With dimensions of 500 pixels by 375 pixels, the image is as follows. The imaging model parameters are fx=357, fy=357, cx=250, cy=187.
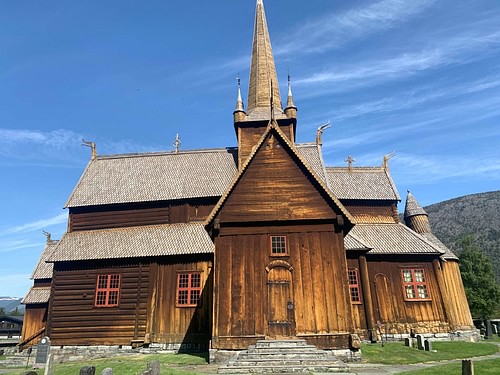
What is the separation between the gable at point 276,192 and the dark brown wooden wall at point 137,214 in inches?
331

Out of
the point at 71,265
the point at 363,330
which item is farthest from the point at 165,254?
the point at 363,330

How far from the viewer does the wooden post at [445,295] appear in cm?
2364

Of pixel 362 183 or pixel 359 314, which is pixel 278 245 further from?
pixel 362 183

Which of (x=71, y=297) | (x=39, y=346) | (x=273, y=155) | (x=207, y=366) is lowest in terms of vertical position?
(x=207, y=366)

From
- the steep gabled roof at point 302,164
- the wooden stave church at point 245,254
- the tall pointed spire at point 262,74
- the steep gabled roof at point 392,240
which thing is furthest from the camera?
the tall pointed spire at point 262,74

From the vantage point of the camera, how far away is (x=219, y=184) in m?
27.4

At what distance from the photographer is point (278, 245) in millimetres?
17859

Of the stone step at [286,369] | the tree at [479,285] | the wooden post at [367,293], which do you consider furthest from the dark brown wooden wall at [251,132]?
the tree at [479,285]

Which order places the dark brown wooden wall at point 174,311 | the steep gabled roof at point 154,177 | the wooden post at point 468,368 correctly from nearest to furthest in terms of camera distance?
1. the wooden post at point 468,368
2. the dark brown wooden wall at point 174,311
3. the steep gabled roof at point 154,177

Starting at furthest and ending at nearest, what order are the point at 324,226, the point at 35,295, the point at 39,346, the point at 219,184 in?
1. the point at 35,295
2. the point at 219,184
3. the point at 324,226
4. the point at 39,346

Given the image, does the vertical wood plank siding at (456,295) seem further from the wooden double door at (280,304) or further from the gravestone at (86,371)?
the gravestone at (86,371)

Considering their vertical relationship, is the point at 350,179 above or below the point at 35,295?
above

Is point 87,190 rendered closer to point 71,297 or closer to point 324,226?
point 71,297

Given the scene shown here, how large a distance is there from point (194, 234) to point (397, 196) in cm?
1650
